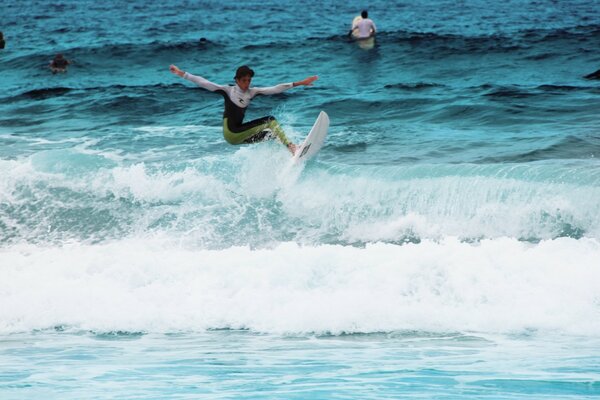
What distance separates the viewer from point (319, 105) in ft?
64.5

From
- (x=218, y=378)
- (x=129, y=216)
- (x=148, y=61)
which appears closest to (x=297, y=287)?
(x=218, y=378)

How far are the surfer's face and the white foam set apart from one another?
2.56 meters

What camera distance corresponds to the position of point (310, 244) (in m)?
11.3

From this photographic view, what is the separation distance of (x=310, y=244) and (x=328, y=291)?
231 centimetres

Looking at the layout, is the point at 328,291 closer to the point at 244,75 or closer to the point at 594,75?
the point at 244,75

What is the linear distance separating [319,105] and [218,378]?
517 inches

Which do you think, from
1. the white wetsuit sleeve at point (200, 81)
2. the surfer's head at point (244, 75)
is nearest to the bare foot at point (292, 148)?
the surfer's head at point (244, 75)

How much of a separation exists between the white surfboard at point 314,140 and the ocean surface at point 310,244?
243mm

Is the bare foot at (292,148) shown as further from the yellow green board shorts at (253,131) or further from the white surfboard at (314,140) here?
the yellow green board shorts at (253,131)

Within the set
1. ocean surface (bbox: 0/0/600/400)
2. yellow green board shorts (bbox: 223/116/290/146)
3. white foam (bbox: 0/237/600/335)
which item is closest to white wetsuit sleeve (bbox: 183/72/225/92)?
yellow green board shorts (bbox: 223/116/290/146)

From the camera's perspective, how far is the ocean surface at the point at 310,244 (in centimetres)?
725

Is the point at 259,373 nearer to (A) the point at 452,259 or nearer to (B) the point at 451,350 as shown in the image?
(B) the point at 451,350

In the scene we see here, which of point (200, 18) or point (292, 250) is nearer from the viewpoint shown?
point (292, 250)

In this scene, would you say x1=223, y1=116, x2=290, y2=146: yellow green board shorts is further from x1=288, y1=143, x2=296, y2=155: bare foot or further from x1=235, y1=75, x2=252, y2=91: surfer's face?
x1=235, y1=75, x2=252, y2=91: surfer's face
